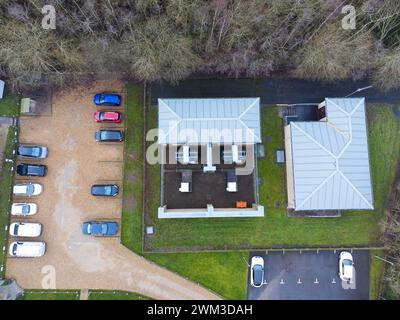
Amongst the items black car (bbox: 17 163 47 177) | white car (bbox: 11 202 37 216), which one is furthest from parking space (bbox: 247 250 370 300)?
black car (bbox: 17 163 47 177)

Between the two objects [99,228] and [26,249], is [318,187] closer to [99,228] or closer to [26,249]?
[99,228]

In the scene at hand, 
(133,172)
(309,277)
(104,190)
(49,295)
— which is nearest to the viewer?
(49,295)

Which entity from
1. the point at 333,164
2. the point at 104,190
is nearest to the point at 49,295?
the point at 104,190

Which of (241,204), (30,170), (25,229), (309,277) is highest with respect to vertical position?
(30,170)

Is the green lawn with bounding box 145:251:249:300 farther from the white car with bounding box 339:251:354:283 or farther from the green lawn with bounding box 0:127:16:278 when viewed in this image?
the green lawn with bounding box 0:127:16:278

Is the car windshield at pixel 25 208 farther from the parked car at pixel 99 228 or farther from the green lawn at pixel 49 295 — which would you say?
the green lawn at pixel 49 295
